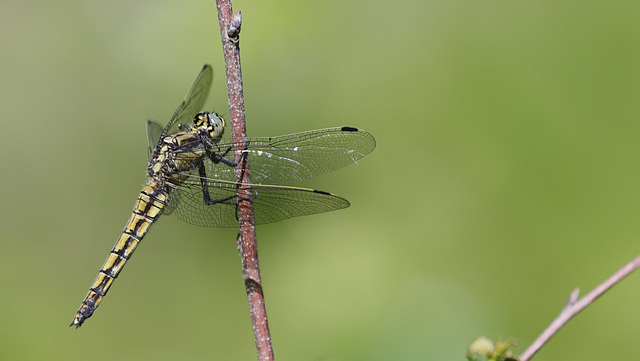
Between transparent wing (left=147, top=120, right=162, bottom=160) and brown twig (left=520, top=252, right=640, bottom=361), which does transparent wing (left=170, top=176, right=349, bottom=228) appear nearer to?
transparent wing (left=147, top=120, right=162, bottom=160)

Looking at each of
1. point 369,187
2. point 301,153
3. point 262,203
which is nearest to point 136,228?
point 262,203

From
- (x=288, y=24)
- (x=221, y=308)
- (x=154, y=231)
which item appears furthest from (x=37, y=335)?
(x=288, y=24)

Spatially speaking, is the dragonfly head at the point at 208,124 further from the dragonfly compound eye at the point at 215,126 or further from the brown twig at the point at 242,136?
the brown twig at the point at 242,136

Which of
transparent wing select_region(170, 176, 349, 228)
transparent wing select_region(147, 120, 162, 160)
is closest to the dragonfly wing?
transparent wing select_region(170, 176, 349, 228)

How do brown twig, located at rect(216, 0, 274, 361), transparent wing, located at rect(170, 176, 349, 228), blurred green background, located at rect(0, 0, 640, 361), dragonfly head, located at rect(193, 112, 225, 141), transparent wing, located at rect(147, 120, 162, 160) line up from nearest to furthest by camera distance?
brown twig, located at rect(216, 0, 274, 361) < transparent wing, located at rect(170, 176, 349, 228) < dragonfly head, located at rect(193, 112, 225, 141) < blurred green background, located at rect(0, 0, 640, 361) < transparent wing, located at rect(147, 120, 162, 160)

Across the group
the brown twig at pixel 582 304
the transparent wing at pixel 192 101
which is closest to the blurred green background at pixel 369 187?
→ the transparent wing at pixel 192 101

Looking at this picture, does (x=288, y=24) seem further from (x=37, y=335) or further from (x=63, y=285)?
(x=37, y=335)

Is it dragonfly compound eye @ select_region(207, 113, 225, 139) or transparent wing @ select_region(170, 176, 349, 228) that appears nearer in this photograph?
transparent wing @ select_region(170, 176, 349, 228)
